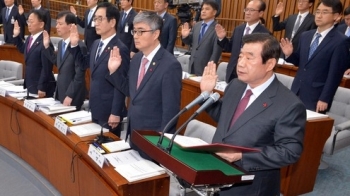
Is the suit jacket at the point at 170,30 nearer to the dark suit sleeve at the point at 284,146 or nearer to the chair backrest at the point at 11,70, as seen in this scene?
the chair backrest at the point at 11,70

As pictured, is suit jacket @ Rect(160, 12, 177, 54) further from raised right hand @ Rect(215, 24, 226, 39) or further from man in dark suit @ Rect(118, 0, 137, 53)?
raised right hand @ Rect(215, 24, 226, 39)

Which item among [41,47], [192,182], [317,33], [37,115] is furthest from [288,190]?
[41,47]

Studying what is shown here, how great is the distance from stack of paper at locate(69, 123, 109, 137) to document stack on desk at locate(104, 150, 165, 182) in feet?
1.43

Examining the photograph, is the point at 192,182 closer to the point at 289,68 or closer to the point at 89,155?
the point at 89,155

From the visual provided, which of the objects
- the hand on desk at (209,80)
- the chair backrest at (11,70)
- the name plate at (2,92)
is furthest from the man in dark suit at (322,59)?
the chair backrest at (11,70)

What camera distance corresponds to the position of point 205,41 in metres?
4.04

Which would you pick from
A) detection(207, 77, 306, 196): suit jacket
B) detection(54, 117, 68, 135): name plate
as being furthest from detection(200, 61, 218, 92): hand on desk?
detection(54, 117, 68, 135): name plate

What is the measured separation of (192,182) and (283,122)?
0.54m

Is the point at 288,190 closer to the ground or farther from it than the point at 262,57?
closer to the ground

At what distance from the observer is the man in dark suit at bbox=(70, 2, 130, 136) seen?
2.57m

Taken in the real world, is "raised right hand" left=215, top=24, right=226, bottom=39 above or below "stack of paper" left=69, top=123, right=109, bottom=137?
above

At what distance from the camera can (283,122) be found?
4.65 ft

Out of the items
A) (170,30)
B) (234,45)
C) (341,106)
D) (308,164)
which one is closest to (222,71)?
(234,45)

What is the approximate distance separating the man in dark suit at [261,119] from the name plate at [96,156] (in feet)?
2.20
